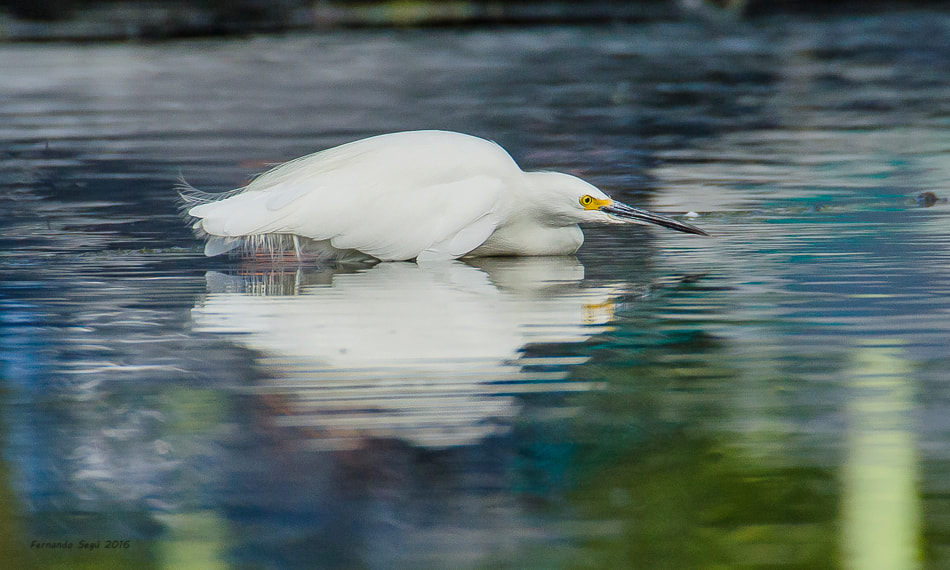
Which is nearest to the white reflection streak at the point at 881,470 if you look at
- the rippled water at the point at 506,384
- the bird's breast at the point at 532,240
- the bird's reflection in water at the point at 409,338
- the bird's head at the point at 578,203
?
the rippled water at the point at 506,384

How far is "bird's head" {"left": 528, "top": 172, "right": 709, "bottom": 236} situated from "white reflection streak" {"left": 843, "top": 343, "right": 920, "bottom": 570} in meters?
2.22

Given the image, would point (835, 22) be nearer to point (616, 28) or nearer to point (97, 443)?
point (616, 28)

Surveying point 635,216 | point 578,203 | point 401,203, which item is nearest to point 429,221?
point 401,203

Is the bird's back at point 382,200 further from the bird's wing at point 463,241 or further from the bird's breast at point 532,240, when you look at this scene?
the bird's breast at point 532,240

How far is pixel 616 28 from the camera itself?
27656 millimetres

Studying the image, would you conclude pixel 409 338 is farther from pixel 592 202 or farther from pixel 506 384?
pixel 592 202

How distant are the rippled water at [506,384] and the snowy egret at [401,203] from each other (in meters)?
0.17

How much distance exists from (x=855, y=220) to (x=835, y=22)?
22.7 metres

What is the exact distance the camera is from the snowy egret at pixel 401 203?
667 cm

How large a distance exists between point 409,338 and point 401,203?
1680 mm

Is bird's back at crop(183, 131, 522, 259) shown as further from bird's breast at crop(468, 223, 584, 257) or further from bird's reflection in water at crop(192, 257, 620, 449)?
bird's breast at crop(468, 223, 584, 257)

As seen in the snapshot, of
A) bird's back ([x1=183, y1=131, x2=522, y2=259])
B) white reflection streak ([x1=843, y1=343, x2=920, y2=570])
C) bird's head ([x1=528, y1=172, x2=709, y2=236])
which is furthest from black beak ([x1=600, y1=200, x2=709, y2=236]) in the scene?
white reflection streak ([x1=843, y1=343, x2=920, y2=570])

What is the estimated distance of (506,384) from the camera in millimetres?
4527

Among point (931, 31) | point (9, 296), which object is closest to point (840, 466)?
point (9, 296)
